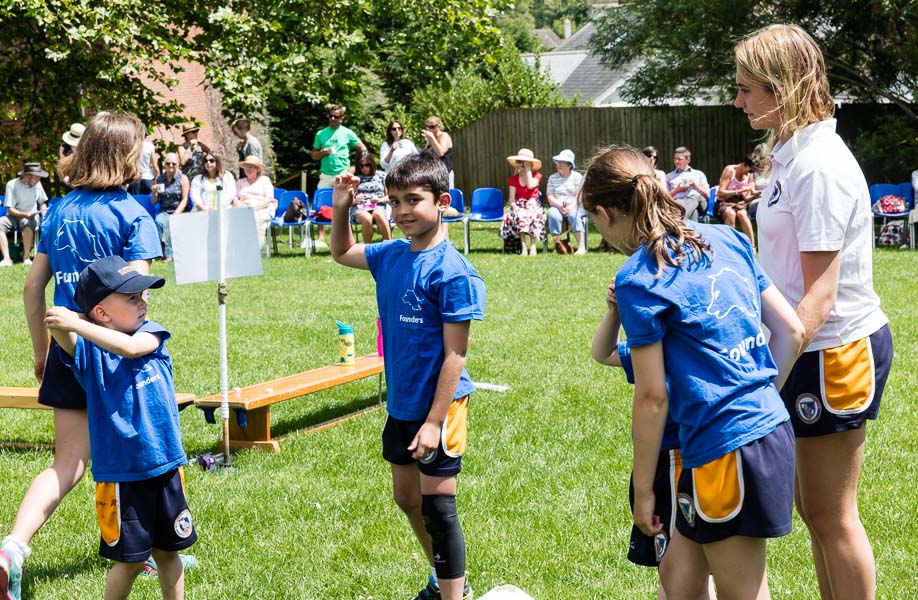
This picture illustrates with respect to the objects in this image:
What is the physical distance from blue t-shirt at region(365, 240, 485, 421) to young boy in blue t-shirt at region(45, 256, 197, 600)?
0.81m

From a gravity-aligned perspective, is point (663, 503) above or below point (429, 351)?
below

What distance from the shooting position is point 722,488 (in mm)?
2680

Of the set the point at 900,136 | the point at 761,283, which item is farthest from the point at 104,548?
the point at 900,136

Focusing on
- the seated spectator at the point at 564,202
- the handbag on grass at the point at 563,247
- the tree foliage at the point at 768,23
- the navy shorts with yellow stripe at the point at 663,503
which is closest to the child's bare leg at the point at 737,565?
the navy shorts with yellow stripe at the point at 663,503

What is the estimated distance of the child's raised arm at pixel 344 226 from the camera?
13.0 feet

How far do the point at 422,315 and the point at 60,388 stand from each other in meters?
1.50

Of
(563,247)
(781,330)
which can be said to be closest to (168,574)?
(781,330)

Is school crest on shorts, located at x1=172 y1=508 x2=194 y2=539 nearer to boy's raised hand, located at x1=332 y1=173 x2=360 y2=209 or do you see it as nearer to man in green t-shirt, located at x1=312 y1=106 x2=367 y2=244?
boy's raised hand, located at x1=332 y1=173 x2=360 y2=209

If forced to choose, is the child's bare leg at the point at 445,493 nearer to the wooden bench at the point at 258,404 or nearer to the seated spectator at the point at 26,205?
the wooden bench at the point at 258,404

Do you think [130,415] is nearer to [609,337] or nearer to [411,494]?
[411,494]

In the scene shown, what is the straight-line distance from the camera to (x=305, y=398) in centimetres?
787

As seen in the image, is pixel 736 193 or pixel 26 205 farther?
pixel 26 205

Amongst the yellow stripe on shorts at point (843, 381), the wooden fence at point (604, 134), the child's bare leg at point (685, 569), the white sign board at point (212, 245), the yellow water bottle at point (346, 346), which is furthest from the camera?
the wooden fence at point (604, 134)

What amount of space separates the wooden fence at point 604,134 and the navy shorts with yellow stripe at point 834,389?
22685 millimetres
